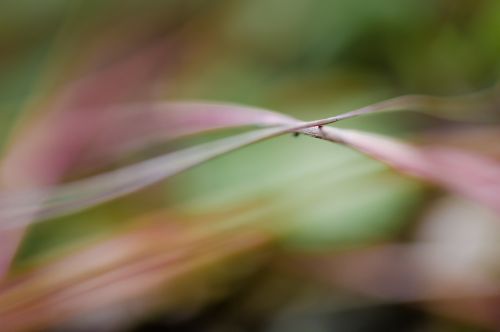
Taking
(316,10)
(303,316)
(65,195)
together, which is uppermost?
(316,10)

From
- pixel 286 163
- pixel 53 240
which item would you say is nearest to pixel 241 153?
pixel 286 163

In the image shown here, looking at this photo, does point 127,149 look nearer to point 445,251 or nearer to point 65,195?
point 65,195

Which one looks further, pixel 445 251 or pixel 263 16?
pixel 263 16

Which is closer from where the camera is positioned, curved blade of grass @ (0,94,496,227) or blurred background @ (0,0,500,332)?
curved blade of grass @ (0,94,496,227)

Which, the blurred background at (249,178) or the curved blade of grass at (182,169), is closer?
the curved blade of grass at (182,169)

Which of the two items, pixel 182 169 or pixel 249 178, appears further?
pixel 249 178

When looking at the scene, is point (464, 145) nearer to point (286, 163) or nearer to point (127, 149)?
point (286, 163)

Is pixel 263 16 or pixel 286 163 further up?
pixel 263 16
